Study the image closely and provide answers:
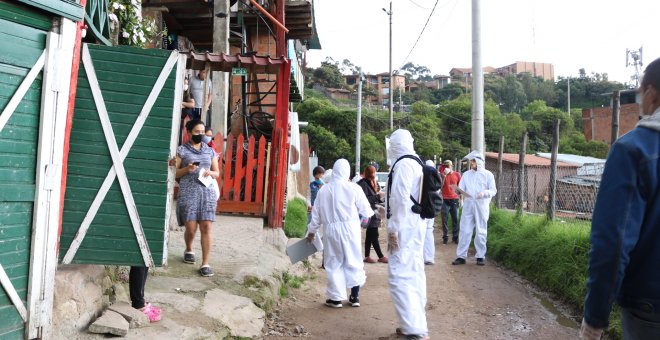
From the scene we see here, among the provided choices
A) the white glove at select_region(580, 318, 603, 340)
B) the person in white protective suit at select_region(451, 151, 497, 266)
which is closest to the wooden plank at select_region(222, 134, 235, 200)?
the person in white protective suit at select_region(451, 151, 497, 266)

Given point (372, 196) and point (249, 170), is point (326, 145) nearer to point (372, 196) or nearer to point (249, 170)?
point (372, 196)

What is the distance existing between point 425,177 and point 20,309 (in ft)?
11.6

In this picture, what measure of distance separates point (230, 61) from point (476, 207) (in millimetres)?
4767

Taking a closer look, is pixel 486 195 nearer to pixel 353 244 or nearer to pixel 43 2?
pixel 353 244

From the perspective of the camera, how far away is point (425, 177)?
5.37 metres

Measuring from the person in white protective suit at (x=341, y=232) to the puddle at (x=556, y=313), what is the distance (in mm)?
2250

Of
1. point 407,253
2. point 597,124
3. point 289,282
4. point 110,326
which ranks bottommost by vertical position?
point 289,282

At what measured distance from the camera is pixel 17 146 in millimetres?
3539

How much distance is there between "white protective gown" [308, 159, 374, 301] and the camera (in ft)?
21.5

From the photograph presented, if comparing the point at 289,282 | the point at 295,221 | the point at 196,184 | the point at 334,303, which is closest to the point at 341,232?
the point at 334,303

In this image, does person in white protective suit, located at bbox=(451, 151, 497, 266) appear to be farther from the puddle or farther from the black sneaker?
the black sneaker

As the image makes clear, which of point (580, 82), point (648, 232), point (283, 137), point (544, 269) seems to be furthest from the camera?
point (580, 82)

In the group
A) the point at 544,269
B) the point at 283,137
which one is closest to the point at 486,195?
the point at 544,269

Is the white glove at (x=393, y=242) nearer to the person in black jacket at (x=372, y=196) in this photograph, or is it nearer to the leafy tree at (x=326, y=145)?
the person in black jacket at (x=372, y=196)
